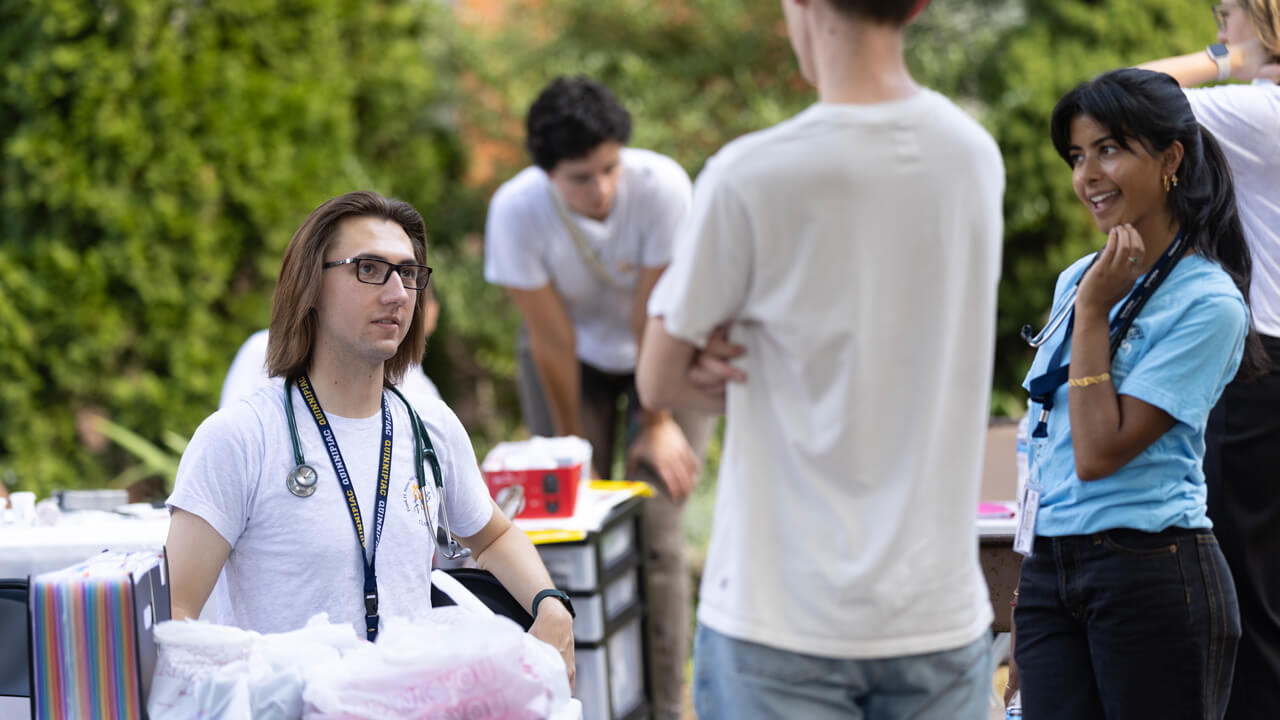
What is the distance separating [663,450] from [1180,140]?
223 centimetres

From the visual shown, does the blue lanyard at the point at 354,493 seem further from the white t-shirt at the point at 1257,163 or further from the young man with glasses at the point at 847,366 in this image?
the white t-shirt at the point at 1257,163

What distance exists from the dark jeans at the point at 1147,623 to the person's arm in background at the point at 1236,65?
3.56ft

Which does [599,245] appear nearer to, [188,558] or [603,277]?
[603,277]

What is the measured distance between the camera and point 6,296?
17.6 ft

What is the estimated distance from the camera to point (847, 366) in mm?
1559

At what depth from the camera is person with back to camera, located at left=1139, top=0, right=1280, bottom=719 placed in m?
2.61

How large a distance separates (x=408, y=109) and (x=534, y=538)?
188 inches

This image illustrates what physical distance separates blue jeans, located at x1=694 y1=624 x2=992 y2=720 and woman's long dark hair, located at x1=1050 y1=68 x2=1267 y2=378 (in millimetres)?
989

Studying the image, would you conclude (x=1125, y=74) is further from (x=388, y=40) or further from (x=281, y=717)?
(x=388, y=40)

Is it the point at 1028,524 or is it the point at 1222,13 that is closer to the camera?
the point at 1028,524

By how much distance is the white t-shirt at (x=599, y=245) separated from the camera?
4.21m

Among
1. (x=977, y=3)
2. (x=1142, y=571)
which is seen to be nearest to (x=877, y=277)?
(x=1142, y=571)

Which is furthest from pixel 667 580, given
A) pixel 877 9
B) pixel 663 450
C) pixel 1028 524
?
pixel 877 9

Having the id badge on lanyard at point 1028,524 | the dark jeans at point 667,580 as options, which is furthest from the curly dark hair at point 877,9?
the dark jeans at point 667,580
